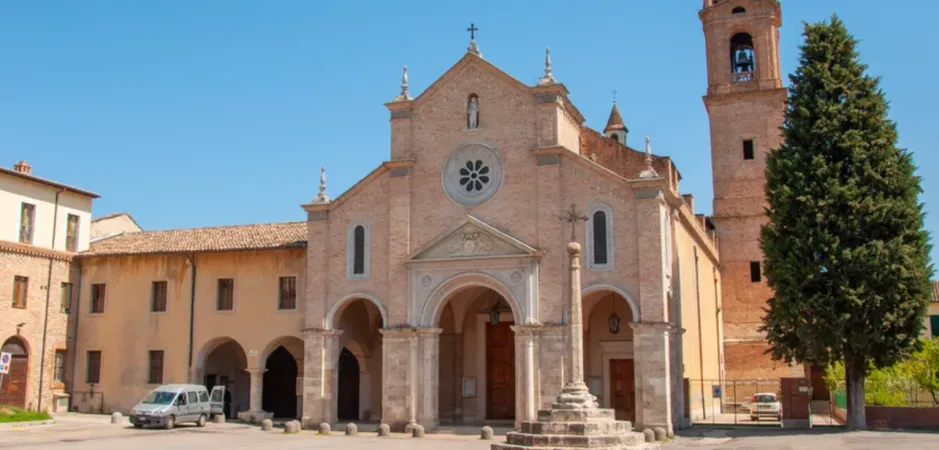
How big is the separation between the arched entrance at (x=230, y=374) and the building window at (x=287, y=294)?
325cm

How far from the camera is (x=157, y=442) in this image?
24.1 metres

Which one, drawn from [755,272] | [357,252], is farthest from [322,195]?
[755,272]

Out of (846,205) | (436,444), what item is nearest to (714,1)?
(846,205)

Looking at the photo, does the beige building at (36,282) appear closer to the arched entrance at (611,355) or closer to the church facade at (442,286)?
the church facade at (442,286)

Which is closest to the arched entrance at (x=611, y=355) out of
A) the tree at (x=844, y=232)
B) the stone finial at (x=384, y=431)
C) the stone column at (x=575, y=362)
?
the tree at (x=844, y=232)

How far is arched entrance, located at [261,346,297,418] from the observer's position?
3688cm

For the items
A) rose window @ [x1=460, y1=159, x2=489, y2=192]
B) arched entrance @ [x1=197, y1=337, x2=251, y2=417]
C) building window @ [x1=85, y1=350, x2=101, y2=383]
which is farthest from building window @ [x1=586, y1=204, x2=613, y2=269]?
building window @ [x1=85, y1=350, x2=101, y2=383]

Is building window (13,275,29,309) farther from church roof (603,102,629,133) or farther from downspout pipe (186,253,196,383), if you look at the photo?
church roof (603,102,629,133)

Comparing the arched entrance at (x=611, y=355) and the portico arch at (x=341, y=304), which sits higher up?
the portico arch at (x=341, y=304)

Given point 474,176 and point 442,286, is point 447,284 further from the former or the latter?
point 474,176

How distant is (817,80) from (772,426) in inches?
421

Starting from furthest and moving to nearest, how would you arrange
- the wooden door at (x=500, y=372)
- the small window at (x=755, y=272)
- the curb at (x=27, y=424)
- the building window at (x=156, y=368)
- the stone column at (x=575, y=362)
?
1. the small window at (x=755, y=272)
2. the building window at (x=156, y=368)
3. the wooden door at (x=500, y=372)
4. the curb at (x=27, y=424)
5. the stone column at (x=575, y=362)

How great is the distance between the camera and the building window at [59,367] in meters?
34.8

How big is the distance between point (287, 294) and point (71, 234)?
1000 centimetres
